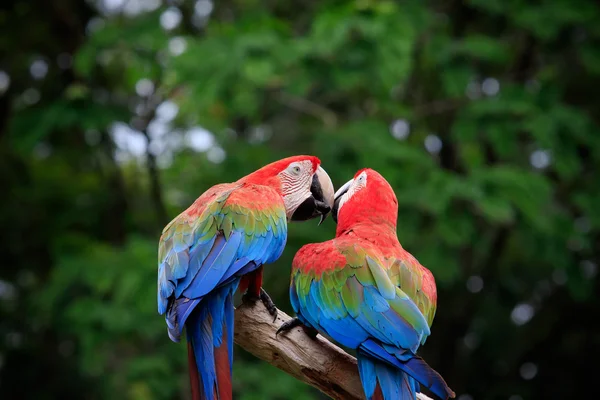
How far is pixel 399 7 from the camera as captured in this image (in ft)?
18.8

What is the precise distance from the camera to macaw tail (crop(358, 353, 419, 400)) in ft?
7.32

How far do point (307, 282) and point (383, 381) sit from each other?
1.36ft

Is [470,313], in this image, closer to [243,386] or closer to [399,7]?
[243,386]

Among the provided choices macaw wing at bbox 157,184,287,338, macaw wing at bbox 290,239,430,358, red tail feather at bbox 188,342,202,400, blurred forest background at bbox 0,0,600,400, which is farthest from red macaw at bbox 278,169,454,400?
blurred forest background at bbox 0,0,600,400

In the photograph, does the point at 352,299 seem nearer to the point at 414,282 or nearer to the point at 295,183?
the point at 414,282

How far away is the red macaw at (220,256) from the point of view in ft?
7.41

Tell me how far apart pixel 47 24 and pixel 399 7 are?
3.32 meters

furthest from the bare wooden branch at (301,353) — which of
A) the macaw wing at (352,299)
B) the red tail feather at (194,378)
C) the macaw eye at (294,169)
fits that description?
the macaw eye at (294,169)

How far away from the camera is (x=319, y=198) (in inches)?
114

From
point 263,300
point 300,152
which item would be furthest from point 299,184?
point 300,152

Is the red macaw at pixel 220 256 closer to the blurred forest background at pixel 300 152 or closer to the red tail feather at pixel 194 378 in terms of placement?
the red tail feather at pixel 194 378

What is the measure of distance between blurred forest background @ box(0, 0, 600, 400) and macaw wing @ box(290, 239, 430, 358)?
2.45m

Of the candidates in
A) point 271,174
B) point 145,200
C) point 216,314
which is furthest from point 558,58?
point 216,314

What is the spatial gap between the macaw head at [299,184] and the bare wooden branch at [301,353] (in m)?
0.42
